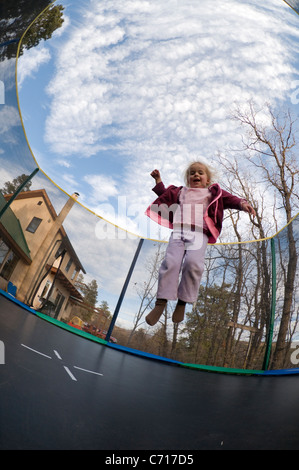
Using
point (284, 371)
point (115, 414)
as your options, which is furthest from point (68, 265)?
point (115, 414)

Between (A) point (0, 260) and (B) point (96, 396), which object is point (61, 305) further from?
(B) point (96, 396)

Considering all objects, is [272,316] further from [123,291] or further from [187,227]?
[187,227]

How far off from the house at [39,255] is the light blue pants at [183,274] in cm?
200

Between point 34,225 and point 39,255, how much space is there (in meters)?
0.31

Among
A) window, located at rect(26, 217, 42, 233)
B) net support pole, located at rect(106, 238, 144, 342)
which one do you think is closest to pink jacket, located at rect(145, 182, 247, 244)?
net support pole, located at rect(106, 238, 144, 342)

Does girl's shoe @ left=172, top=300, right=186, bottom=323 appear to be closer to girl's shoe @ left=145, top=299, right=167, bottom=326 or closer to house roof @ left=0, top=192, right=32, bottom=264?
girl's shoe @ left=145, top=299, right=167, bottom=326

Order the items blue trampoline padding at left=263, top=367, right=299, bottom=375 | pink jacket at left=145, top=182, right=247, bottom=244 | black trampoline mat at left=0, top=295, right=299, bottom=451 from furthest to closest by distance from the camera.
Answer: blue trampoline padding at left=263, top=367, right=299, bottom=375
pink jacket at left=145, top=182, right=247, bottom=244
black trampoline mat at left=0, top=295, right=299, bottom=451

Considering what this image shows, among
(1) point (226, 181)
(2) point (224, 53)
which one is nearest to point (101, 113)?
(2) point (224, 53)

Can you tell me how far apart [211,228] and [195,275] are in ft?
0.57

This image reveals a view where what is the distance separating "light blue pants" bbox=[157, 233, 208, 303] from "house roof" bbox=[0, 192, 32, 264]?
6.71 ft

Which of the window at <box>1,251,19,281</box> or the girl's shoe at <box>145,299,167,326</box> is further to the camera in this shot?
the window at <box>1,251,19,281</box>

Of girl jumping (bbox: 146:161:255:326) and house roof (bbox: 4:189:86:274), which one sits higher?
house roof (bbox: 4:189:86:274)

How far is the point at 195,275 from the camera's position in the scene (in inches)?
34.0

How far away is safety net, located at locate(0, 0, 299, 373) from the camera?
226 cm
